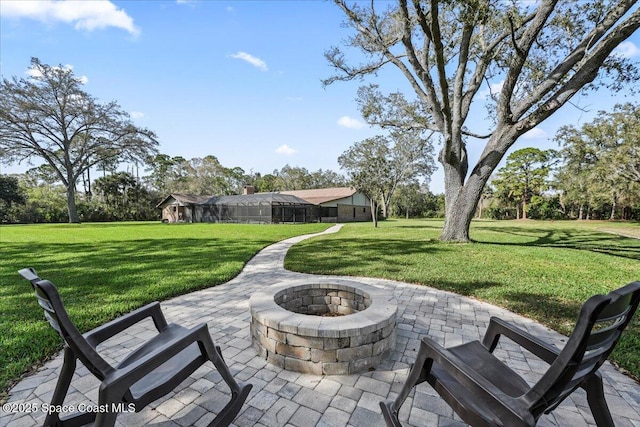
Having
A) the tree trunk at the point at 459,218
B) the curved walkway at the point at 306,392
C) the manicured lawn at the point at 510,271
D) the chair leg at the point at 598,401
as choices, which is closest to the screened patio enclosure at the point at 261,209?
the manicured lawn at the point at 510,271

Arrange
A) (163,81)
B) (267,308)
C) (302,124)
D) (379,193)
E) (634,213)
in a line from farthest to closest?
(634,213) < (379,193) < (302,124) < (163,81) < (267,308)

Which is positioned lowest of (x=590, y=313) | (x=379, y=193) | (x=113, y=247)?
(x=113, y=247)

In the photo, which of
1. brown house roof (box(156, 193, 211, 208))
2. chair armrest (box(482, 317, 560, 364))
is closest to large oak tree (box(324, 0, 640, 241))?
chair armrest (box(482, 317, 560, 364))

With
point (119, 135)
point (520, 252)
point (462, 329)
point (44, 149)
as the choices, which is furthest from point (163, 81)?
point (44, 149)

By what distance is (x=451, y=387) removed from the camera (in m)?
1.50

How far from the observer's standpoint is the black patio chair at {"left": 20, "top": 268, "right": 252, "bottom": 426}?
1250 millimetres

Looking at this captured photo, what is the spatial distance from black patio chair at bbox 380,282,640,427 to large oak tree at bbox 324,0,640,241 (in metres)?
6.02

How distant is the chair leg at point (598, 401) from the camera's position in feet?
4.99

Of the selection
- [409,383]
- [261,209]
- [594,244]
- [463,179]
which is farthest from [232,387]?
[261,209]

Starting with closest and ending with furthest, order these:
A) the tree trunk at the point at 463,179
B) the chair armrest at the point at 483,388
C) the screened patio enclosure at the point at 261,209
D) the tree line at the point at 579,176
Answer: the chair armrest at the point at 483,388 → the tree trunk at the point at 463,179 → the tree line at the point at 579,176 → the screened patio enclosure at the point at 261,209

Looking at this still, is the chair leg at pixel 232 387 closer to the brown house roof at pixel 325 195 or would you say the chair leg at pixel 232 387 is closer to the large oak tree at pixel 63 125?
the brown house roof at pixel 325 195

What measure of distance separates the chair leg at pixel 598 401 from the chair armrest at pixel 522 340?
22 centimetres

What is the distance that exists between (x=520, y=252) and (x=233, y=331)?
866 cm

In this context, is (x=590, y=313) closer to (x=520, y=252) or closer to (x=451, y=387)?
(x=451, y=387)
